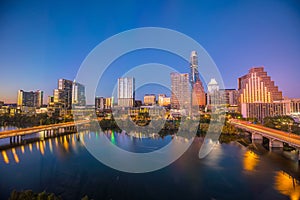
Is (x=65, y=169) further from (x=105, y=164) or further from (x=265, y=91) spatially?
(x=265, y=91)

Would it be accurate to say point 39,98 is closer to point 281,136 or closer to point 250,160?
point 250,160

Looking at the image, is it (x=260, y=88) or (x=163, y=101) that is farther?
(x=163, y=101)

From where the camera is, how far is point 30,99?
3089 centimetres

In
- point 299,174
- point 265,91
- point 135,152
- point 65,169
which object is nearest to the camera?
point 299,174

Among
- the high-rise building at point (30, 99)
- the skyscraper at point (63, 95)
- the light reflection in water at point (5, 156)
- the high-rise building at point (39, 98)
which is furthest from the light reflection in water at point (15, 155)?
the high-rise building at point (39, 98)

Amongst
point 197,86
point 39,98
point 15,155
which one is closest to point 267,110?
point 197,86

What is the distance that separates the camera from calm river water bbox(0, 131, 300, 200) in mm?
3172

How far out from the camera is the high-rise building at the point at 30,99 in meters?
29.2

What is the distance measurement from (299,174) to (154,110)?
50.2 ft

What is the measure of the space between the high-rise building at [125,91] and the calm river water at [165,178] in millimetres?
14809

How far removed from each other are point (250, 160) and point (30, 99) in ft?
115

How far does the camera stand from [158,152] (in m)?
5.88

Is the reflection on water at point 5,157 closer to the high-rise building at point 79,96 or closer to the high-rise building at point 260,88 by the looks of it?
the high-rise building at point 79,96

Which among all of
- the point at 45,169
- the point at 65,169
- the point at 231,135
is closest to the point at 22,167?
the point at 45,169
